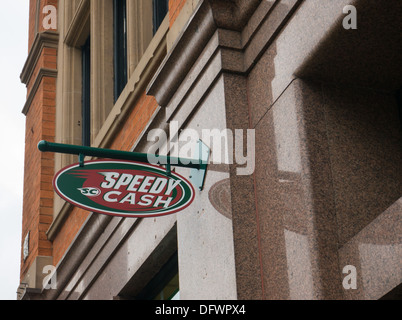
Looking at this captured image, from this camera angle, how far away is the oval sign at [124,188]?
5.28 meters

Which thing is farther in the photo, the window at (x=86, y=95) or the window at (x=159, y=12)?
the window at (x=86, y=95)

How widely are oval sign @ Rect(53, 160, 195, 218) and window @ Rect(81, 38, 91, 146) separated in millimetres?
5488

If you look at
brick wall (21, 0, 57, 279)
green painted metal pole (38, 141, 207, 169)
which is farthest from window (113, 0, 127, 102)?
green painted metal pole (38, 141, 207, 169)

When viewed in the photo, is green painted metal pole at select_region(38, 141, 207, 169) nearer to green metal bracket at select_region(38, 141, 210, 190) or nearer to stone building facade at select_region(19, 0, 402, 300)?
green metal bracket at select_region(38, 141, 210, 190)

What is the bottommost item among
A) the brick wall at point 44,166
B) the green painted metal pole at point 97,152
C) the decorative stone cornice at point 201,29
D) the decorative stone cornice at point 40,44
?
the green painted metal pole at point 97,152

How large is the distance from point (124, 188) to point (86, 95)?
6.23 metres

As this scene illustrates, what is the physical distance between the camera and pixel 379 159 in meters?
4.98

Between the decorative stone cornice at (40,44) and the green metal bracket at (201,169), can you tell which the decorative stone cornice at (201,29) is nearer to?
the green metal bracket at (201,169)

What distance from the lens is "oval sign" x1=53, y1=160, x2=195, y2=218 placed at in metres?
5.28

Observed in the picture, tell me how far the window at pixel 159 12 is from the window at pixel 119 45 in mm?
1190

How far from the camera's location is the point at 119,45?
10133 millimetres

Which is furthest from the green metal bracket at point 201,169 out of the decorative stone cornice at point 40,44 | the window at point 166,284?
the decorative stone cornice at point 40,44

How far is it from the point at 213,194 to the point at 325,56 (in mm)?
1216

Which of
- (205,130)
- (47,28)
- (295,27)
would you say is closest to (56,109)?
(47,28)
